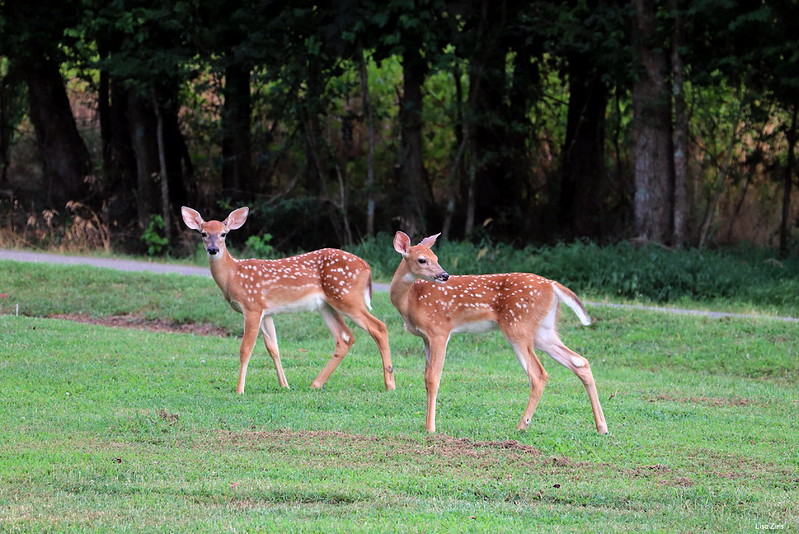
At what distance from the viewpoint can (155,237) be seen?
20.2 metres

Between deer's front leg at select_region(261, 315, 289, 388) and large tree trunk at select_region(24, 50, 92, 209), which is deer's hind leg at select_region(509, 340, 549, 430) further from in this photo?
large tree trunk at select_region(24, 50, 92, 209)

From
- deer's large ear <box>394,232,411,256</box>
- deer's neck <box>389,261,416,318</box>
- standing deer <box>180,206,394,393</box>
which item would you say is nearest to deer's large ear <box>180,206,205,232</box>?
standing deer <box>180,206,394,393</box>

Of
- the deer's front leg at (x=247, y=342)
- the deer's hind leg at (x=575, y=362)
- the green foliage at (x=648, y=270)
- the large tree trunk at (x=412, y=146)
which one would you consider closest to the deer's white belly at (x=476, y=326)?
the deer's hind leg at (x=575, y=362)

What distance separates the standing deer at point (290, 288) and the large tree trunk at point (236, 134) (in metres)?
11.9

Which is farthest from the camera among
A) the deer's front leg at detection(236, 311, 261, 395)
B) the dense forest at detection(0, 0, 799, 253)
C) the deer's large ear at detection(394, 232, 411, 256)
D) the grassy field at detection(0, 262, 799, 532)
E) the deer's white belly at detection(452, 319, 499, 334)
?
the dense forest at detection(0, 0, 799, 253)

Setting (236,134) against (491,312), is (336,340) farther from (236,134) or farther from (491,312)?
(236,134)

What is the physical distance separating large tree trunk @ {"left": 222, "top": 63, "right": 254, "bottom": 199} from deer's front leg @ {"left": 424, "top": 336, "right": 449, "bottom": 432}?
1356cm

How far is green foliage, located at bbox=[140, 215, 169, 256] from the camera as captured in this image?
2023 centimetres

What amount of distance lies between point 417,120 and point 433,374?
1226cm

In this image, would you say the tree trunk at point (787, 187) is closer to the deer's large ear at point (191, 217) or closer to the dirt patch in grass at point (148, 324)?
the dirt patch in grass at point (148, 324)

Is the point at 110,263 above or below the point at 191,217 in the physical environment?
below

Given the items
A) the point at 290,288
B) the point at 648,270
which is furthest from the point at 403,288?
the point at 648,270

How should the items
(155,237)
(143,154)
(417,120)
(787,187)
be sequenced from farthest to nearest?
1. (143,154)
2. (155,237)
3. (417,120)
4. (787,187)

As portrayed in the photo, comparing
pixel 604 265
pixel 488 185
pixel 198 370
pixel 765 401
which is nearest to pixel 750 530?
pixel 765 401
